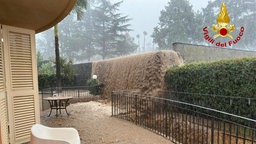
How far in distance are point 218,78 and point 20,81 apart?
17.2 feet

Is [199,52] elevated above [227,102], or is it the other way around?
[199,52]

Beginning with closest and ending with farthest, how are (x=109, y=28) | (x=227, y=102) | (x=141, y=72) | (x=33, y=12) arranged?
1. (x=33, y=12)
2. (x=227, y=102)
3. (x=141, y=72)
4. (x=109, y=28)

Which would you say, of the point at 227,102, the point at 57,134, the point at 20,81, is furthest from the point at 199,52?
the point at 57,134

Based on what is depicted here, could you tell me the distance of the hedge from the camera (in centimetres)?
500

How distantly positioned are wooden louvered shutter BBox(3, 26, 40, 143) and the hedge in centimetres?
493

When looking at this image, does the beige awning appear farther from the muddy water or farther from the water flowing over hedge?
the muddy water

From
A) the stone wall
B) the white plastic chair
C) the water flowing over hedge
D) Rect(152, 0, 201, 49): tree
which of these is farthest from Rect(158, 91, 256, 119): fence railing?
Rect(152, 0, 201, 49): tree

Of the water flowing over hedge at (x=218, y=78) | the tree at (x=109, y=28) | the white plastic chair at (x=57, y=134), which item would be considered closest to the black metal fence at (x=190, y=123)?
the water flowing over hedge at (x=218, y=78)

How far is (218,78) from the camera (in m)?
5.84

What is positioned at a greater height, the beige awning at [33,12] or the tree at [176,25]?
the tree at [176,25]

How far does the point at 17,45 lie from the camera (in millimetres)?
3254

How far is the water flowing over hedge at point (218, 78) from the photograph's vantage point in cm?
503

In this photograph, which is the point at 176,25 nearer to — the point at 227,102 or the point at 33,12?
the point at 227,102

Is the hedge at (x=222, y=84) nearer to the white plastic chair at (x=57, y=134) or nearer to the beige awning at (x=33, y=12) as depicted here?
the white plastic chair at (x=57, y=134)
